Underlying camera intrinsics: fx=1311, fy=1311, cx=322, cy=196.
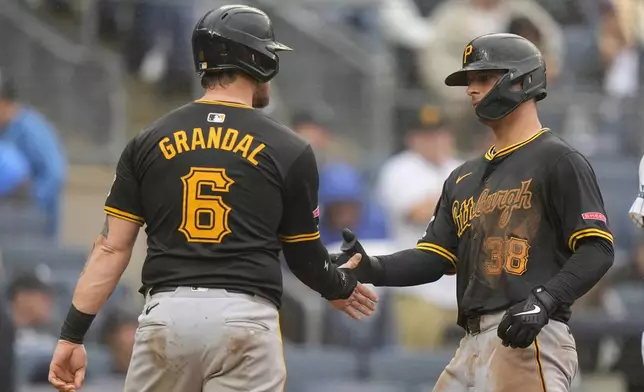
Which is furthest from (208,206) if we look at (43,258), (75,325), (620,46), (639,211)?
(620,46)

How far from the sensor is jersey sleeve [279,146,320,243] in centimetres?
498

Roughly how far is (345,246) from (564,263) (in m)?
0.98

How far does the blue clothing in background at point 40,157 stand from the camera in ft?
33.2

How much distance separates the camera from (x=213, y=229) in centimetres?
488

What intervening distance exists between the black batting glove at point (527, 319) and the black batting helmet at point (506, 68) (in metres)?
0.83

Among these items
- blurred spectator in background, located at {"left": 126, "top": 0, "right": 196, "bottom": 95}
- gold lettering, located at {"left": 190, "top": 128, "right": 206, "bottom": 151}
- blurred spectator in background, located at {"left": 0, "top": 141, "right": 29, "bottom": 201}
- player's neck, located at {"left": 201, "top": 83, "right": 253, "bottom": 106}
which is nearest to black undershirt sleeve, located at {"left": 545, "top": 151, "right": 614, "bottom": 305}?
player's neck, located at {"left": 201, "top": 83, "right": 253, "bottom": 106}

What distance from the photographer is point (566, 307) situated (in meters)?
5.24

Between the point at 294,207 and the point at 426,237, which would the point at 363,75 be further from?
the point at 294,207

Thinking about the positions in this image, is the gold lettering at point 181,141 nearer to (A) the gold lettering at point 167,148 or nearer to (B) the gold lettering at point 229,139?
(A) the gold lettering at point 167,148

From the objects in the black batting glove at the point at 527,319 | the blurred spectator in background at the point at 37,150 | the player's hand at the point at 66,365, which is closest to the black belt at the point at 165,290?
the player's hand at the point at 66,365

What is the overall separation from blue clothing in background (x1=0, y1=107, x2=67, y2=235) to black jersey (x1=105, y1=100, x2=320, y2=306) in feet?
17.3

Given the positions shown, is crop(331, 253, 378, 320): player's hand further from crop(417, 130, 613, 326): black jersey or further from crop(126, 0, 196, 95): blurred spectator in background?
crop(126, 0, 196, 95): blurred spectator in background

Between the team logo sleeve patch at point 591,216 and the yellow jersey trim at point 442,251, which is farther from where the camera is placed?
the yellow jersey trim at point 442,251

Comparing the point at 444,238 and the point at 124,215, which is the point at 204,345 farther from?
the point at 444,238
